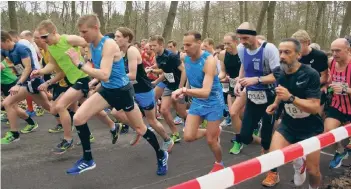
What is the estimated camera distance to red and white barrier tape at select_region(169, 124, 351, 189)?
2.20m

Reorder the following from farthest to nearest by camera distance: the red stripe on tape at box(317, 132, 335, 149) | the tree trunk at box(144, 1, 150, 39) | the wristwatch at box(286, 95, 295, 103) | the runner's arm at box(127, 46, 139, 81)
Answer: the tree trunk at box(144, 1, 150, 39) < the runner's arm at box(127, 46, 139, 81) < the red stripe on tape at box(317, 132, 335, 149) < the wristwatch at box(286, 95, 295, 103)

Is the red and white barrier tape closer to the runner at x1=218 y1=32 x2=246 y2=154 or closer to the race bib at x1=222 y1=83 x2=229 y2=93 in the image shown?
the runner at x1=218 y1=32 x2=246 y2=154

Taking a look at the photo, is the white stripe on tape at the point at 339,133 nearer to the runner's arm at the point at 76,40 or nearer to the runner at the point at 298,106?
the runner at the point at 298,106

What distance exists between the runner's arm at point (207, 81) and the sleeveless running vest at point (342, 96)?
186 cm

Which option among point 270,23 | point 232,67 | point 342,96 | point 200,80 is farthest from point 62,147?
point 270,23

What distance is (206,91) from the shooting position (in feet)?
12.9

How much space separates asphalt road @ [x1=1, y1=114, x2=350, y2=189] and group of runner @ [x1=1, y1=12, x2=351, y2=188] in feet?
0.57

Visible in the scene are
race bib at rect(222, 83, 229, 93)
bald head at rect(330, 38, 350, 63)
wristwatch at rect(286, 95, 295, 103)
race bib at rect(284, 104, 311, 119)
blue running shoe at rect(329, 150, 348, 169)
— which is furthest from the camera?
race bib at rect(222, 83, 229, 93)

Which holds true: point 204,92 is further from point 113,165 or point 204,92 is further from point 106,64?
point 113,165

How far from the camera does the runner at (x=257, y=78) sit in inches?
173

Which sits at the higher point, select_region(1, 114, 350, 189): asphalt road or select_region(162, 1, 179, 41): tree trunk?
select_region(162, 1, 179, 41): tree trunk

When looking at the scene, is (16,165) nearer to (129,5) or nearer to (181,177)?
(181,177)

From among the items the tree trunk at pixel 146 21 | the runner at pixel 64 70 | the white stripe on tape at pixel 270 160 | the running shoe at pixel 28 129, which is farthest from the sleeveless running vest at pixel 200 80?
the tree trunk at pixel 146 21

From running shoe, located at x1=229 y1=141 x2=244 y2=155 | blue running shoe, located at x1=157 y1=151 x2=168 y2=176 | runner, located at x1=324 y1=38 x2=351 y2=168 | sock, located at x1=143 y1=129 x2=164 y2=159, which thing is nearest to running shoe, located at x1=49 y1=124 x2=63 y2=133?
sock, located at x1=143 y1=129 x2=164 y2=159
